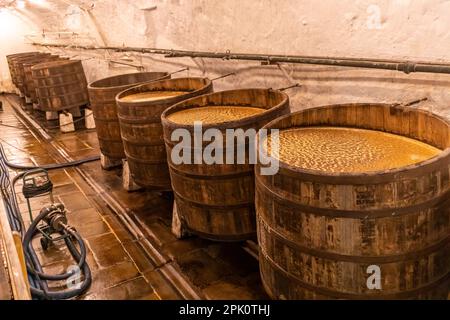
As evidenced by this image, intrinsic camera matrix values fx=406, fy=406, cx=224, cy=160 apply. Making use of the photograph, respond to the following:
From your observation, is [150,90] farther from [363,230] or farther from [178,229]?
[363,230]

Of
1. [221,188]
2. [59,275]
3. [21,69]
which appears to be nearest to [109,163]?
[59,275]

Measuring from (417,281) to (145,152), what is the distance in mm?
2704

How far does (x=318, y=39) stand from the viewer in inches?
128

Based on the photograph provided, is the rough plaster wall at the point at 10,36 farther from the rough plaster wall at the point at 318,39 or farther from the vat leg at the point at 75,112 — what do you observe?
the rough plaster wall at the point at 318,39

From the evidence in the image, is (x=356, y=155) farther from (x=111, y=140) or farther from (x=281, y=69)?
(x=111, y=140)

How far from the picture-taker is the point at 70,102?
7.95 metres

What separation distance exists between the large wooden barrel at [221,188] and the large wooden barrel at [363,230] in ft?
2.40

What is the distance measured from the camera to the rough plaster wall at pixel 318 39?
2.52 metres

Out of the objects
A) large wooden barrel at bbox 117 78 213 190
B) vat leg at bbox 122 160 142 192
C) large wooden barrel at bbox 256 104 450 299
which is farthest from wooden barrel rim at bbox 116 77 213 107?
large wooden barrel at bbox 256 104 450 299

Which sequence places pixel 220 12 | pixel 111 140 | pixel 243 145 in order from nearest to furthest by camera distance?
pixel 243 145 < pixel 220 12 < pixel 111 140

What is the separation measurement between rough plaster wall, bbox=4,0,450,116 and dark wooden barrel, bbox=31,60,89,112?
2726mm
